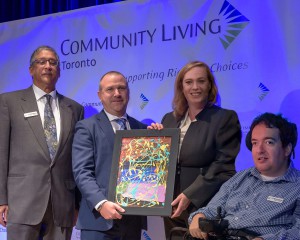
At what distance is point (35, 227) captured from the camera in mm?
3664

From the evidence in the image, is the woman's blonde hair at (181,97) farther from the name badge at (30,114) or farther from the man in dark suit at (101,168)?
the name badge at (30,114)

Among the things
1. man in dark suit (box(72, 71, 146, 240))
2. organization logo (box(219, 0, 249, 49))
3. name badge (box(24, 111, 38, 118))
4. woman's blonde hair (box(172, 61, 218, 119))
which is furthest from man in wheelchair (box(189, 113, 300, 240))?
name badge (box(24, 111, 38, 118))

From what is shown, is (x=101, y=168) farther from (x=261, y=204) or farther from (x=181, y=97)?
(x=261, y=204)

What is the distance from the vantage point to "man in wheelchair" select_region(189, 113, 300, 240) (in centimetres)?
275

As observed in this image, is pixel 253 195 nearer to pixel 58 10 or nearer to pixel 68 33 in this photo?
pixel 68 33

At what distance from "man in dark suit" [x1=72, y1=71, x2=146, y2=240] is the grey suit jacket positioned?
0.74ft

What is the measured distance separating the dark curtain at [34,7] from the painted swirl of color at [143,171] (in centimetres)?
217

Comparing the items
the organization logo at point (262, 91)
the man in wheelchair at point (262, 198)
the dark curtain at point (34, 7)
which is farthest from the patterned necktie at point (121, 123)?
the dark curtain at point (34, 7)

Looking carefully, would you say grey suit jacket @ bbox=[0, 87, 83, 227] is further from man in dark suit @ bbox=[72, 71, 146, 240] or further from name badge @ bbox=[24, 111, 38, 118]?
man in dark suit @ bbox=[72, 71, 146, 240]

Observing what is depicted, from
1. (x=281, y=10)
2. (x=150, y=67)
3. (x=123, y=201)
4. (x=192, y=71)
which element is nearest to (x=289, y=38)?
(x=281, y=10)

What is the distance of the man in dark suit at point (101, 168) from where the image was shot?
11.0 ft

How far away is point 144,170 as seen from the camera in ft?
10.9

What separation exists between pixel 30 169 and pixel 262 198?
5.39 ft

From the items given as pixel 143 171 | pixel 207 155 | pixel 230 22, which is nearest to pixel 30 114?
pixel 143 171
